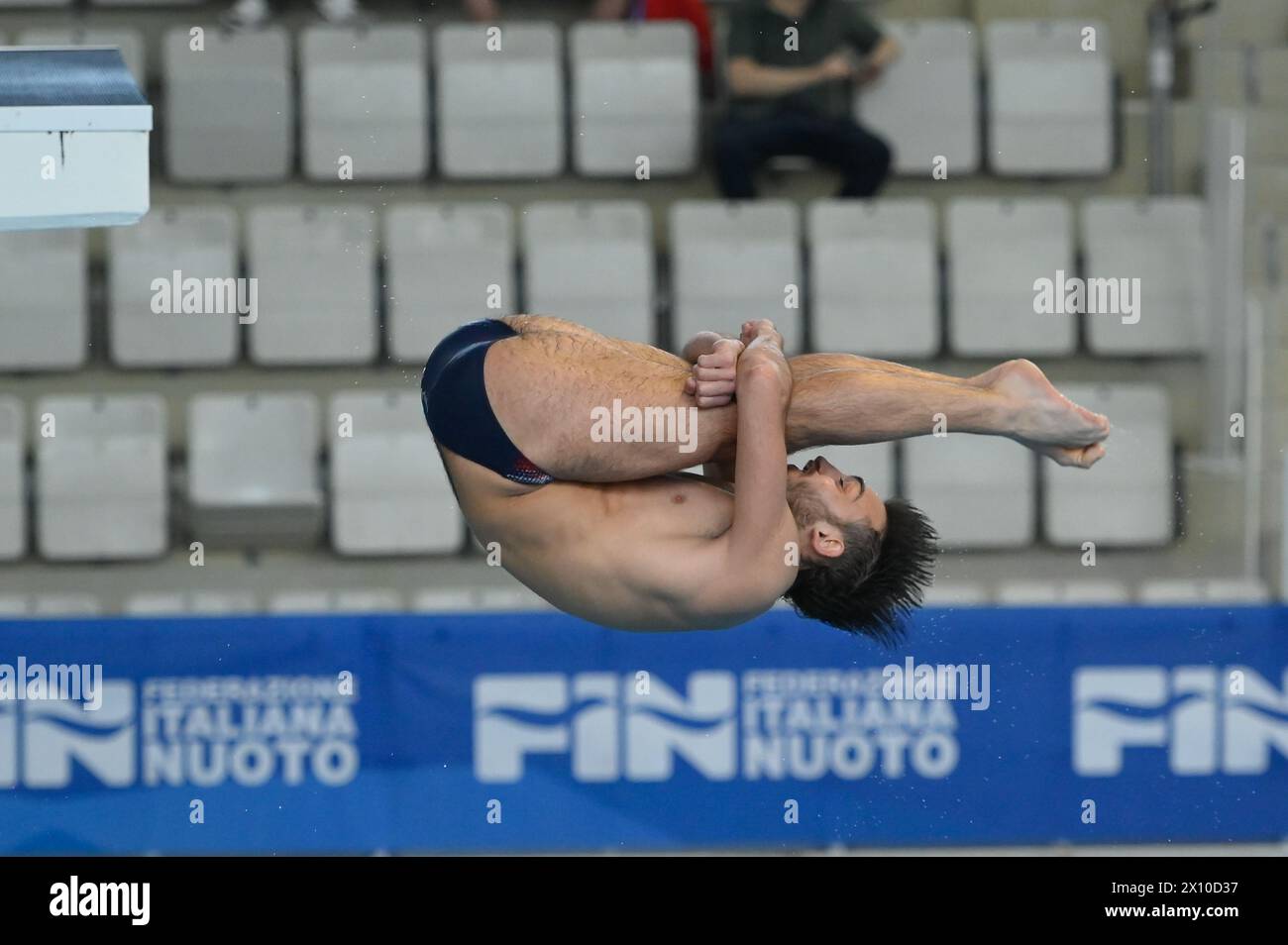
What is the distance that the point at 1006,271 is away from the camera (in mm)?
5266

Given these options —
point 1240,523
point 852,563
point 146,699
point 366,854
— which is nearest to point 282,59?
point 146,699

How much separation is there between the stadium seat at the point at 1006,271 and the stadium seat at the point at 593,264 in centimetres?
87

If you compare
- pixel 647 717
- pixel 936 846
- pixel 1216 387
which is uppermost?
pixel 1216 387

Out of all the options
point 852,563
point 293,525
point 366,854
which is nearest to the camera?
A: point 852,563

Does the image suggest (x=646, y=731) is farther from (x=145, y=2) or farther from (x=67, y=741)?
(x=145, y=2)

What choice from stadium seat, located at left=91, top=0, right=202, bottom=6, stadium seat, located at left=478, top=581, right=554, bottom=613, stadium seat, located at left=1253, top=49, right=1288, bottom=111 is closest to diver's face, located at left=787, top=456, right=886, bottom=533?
stadium seat, located at left=478, top=581, right=554, bottom=613

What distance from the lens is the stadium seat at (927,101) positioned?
537 cm

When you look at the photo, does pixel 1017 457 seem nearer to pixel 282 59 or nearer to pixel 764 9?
pixel 764 9

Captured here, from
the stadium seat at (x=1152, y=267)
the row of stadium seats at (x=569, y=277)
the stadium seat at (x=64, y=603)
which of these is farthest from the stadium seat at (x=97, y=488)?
the stadium seat at (x=1152, y=267)

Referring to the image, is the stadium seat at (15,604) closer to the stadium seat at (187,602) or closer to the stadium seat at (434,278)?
the stadium seat at (187,602)

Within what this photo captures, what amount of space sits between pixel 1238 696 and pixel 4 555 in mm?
3284

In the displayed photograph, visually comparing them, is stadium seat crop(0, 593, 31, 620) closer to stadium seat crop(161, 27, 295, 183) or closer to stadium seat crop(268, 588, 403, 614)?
stadium seat crop(268, 588, 403, 614)

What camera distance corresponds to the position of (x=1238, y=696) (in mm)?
4824

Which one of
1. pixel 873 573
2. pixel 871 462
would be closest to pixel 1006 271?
pixel 871 462
